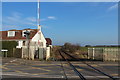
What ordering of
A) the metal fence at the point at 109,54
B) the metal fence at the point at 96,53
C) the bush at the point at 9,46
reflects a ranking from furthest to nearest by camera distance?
the bush at the point at 9,46 → the metal fence at the point at 96,53 → the metal fence at the point at 109,54

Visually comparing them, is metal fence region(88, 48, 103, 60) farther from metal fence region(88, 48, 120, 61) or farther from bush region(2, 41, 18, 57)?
bush region(2, 41, 18, 57)

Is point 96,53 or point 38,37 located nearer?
point 38,37

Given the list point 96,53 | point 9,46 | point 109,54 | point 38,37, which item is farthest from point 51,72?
point 9,46

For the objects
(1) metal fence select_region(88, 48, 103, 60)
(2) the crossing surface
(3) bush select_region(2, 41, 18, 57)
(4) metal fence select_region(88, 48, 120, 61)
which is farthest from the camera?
(3) bush select_region(2, 41, 18, 57)

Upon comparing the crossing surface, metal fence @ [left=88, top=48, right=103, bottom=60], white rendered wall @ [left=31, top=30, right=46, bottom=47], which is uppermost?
white rendered wall @ [left=31, top=30, right=46, bottom=47]

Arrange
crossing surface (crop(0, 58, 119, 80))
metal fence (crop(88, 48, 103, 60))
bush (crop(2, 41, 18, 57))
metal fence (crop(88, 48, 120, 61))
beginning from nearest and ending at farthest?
crossing surface (crop(0, 58, 119, 80))
metal fence (crop(88, 48, 120, 61))
metal fence (crop(88, 48, 103, 60))
bush (crop(2, 41, 18, 57))

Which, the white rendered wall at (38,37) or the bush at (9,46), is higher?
the white rendered wall at (38,37)

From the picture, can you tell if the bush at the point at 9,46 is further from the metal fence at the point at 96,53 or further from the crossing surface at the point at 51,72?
the metal fence at the point at 96,53

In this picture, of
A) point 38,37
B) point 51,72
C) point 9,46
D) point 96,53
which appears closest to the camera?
→ point 51,72

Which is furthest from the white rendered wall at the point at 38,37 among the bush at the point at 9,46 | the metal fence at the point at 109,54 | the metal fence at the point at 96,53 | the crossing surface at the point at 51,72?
the metal fence at the point at 109,54

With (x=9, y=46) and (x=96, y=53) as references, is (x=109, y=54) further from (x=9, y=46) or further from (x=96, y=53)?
(x=9, y=46)

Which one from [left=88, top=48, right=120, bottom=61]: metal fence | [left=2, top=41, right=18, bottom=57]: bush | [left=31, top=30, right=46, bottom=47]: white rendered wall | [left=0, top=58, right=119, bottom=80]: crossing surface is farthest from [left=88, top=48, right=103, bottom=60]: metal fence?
[left=2, top=41, right=18, bottom=57]: bush

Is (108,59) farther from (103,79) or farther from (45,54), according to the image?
(103,79)

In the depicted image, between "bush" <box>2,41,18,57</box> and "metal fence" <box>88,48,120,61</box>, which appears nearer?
"metal fence" <box>88,48,120,61</box>
